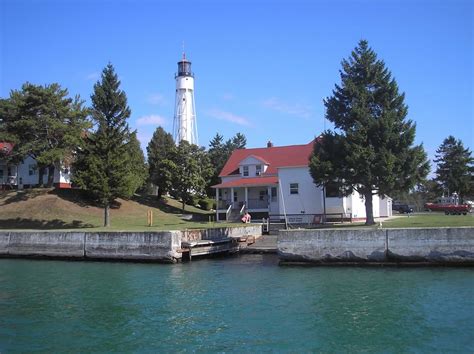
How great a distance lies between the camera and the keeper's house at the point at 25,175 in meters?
57.7

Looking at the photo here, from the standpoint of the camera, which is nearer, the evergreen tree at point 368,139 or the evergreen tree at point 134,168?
the evergreen tree at point 368,139

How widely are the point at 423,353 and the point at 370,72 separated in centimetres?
2606

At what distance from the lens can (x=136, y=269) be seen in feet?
90.5

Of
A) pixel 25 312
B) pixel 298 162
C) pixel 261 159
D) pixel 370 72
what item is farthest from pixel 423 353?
pixel 261 159

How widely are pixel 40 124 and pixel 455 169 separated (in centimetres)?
6232

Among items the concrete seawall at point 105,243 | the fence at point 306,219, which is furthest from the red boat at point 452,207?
the concrete seawall at point 105,243

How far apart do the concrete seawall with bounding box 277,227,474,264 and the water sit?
3.46 feet

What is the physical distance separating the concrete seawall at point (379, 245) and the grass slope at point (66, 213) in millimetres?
15965

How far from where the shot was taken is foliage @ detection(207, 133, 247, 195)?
231ft

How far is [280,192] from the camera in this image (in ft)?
151

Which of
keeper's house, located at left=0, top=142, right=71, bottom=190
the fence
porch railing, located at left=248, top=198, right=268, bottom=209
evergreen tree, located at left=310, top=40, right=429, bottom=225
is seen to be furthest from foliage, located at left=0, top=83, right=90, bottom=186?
evergreen tree, located at left=310, top=40, right=429, bottom=225

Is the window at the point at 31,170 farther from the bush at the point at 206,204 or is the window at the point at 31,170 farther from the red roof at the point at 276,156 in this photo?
the red roof at the point at 276,156

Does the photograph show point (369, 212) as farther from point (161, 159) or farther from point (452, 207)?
point (161, 159)

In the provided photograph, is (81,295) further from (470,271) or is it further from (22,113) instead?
(22,113)
